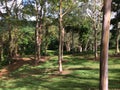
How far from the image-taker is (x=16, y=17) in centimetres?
3703

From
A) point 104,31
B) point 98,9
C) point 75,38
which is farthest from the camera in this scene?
point 75,38

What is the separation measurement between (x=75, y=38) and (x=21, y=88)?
53250 mm

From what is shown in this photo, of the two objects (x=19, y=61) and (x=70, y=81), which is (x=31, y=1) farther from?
(x=70, y=81)

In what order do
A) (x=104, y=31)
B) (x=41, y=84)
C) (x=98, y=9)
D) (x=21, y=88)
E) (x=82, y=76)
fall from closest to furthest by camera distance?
1. (x=104, y=31)
2. (x=21, y=88)
3. (x=41, y=84)
4. (x=82, y=76)
5. (x=98, y=9)

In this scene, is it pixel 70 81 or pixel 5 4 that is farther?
pixel 5 4

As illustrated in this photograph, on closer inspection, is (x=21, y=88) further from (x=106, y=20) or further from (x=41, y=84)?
(x=106, y=20)

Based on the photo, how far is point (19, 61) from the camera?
4062cm

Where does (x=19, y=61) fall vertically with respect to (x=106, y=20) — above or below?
below

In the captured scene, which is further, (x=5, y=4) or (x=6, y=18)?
(x=5, y=4)

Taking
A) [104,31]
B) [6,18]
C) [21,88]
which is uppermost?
[6,18]

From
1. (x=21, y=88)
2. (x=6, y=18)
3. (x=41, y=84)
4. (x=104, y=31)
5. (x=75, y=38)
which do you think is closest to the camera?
(x=104, y=31)

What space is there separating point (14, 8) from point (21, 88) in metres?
19.5

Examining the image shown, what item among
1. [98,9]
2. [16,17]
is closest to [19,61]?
[16,17]

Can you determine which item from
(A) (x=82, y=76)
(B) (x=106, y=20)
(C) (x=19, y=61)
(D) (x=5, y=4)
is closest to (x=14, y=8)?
(D) (x=5, y=4)
